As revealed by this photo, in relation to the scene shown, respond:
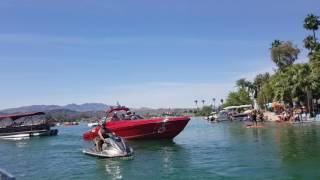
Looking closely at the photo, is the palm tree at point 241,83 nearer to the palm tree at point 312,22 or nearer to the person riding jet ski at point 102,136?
the palm tree at point 312,22

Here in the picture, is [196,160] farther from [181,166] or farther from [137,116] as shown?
[137,116]

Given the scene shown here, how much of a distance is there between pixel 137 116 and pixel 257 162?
64.2 feet

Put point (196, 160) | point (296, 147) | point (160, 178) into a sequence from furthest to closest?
point (296, 147) → point (196, 160) → point (160, 178)

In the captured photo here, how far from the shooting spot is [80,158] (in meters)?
30.3

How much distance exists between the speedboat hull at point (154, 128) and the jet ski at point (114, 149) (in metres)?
10.5

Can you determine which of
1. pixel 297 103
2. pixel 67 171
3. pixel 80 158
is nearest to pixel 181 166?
pixel 67 171

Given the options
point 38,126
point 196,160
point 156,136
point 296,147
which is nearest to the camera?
point 196,160

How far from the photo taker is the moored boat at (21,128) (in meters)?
65.8

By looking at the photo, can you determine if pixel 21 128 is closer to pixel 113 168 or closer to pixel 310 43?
pixel 113 168

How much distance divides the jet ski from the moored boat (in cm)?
3899

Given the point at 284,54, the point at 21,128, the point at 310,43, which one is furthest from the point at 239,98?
the point at 21,128

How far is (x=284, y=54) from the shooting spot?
113250mm

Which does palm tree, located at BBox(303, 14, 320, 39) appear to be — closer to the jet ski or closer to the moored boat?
the moored boat

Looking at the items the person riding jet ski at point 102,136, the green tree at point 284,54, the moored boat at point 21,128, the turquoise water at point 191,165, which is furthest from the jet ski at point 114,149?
the green tree at point 284,54
